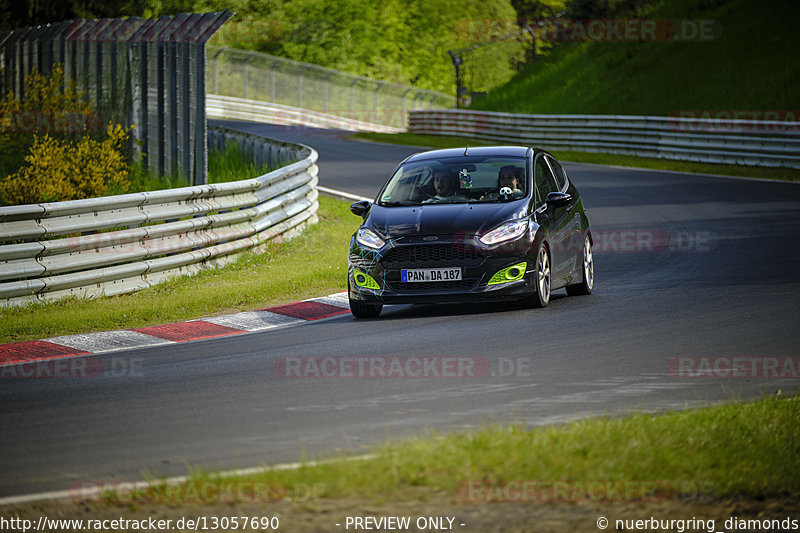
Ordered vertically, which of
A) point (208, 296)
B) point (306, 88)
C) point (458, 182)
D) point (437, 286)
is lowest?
point (306, 88)

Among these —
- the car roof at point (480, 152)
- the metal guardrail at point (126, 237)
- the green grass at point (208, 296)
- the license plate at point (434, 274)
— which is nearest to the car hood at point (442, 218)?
the license plate at point (434, 274)

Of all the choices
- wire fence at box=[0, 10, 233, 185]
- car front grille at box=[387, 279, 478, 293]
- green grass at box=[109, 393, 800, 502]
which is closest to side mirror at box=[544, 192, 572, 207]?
car front grille at box=[387, 279, 478, 293]

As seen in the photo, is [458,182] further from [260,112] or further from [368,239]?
[260,112]

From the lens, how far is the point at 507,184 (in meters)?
12.5

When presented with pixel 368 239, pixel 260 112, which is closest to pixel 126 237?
pixel 368 239

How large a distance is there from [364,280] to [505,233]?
4.79 ft

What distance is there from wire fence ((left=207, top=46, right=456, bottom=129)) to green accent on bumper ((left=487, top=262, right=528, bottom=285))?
163ft

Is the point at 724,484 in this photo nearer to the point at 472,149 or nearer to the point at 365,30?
the point at 472,149

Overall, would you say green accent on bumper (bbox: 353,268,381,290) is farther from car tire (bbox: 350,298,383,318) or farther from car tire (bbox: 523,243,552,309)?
car tire (bbox: 523,243,552,309)

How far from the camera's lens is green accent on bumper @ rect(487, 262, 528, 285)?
11516mm

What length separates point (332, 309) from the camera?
12758 millimetres

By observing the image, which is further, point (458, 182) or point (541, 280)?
point (458, 182)

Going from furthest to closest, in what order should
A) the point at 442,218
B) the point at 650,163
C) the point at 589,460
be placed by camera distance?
1. the point at 650,163
2. the point at 442,218
3. the point at 589,460

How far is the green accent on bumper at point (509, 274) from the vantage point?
11.5 metres
